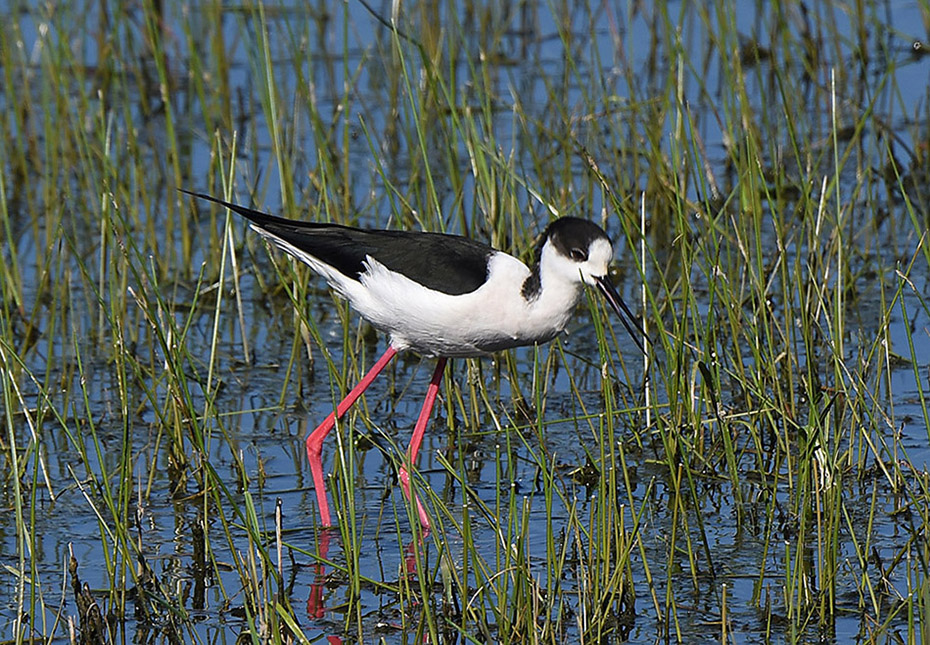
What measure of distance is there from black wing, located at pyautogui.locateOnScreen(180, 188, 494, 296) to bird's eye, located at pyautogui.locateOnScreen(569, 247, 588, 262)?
0.28m

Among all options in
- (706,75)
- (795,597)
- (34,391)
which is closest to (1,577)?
(34,391)

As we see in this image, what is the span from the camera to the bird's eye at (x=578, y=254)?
4.51m

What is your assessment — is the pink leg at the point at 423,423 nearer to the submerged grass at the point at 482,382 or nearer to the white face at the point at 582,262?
the submerged grass at the point at 482,382

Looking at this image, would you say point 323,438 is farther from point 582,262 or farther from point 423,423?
point 582,262

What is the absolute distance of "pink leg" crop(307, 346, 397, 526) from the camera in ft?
15.8

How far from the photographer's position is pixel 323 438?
5.11m

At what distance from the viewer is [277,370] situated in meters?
5.93

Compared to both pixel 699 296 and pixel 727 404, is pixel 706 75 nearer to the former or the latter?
pixel 699 296

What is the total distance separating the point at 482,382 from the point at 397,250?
22.4 inches

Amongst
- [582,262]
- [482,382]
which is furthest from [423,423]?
[582,262]

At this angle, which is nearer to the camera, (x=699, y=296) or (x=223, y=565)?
(x=223, y=565)

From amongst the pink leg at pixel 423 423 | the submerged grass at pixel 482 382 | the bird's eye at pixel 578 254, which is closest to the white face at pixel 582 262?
the bird's eye at pixel 578 254

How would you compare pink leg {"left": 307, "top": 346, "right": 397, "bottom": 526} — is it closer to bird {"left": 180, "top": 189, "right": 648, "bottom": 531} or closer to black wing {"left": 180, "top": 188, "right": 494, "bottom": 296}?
bird {"left": 180, "top": 189, "right": 648, "bottom": 531}

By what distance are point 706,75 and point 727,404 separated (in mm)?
3913
